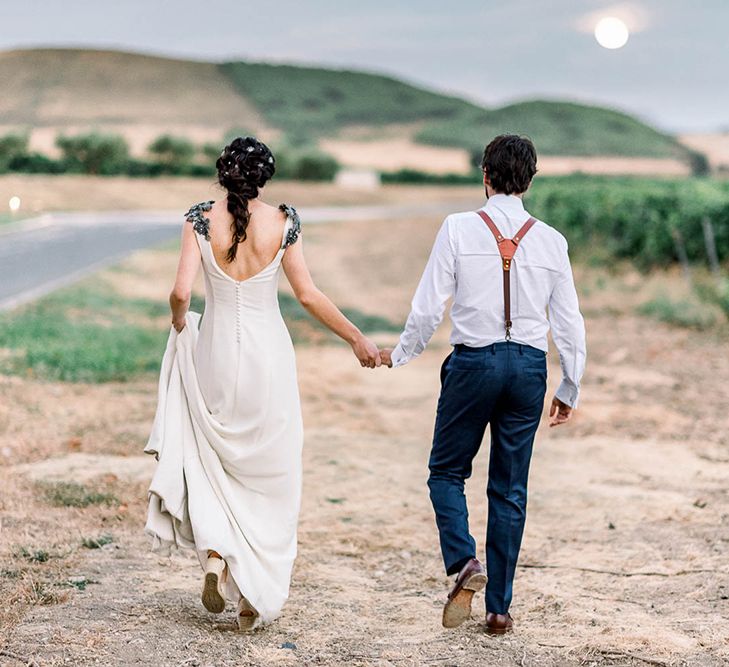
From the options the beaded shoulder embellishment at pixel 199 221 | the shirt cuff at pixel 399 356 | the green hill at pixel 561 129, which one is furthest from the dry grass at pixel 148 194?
the shirt cuff at pixel 399 356

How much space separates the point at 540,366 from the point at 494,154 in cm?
93

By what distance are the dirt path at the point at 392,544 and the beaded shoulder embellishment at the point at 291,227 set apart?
70.1 inches

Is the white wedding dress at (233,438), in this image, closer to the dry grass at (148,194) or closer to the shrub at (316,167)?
the dry grass at (148,194)

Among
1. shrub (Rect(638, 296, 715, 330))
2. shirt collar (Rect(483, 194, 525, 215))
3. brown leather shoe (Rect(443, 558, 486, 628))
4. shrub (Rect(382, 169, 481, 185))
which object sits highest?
shrub (Rect(382, 169, 481, 185))

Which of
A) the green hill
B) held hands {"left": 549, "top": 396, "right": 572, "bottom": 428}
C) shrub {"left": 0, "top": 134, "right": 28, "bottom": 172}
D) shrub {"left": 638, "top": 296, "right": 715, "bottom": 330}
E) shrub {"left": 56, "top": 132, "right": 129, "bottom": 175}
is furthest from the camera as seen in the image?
the green hill

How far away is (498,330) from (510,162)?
717 millimetres

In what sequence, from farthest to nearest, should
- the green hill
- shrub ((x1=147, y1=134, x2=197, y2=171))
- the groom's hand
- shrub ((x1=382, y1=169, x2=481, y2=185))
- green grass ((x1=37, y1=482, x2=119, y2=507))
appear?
1. the green hill
2. shrub ((x1=382, y1=169, x2=481, y2=185))
3. shrub ((x1=147, y1=134, x2=197, y2=171))
4. green grass ((x1=37, y1=482, x2=119, y2=507))
5. the groom's hand

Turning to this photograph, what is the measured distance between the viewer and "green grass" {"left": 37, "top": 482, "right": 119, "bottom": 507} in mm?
7473

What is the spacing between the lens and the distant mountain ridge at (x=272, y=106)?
96.7m

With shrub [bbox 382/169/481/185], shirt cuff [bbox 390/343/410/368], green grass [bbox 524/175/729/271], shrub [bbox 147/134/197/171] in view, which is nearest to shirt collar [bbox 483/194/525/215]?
shirt cuff [bbox 390/343/410/368]

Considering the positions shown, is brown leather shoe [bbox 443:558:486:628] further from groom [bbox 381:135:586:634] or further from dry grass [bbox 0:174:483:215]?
dry grass [bbox 0:174:483:215]

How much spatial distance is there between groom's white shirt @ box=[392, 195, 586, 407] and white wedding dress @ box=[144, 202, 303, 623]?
68 cm

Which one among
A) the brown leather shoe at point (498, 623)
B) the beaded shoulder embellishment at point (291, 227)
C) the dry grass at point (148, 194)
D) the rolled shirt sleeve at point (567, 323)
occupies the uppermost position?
the dry grass at point (148, 194)

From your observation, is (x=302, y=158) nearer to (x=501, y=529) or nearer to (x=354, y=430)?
(x=354, y=430)
